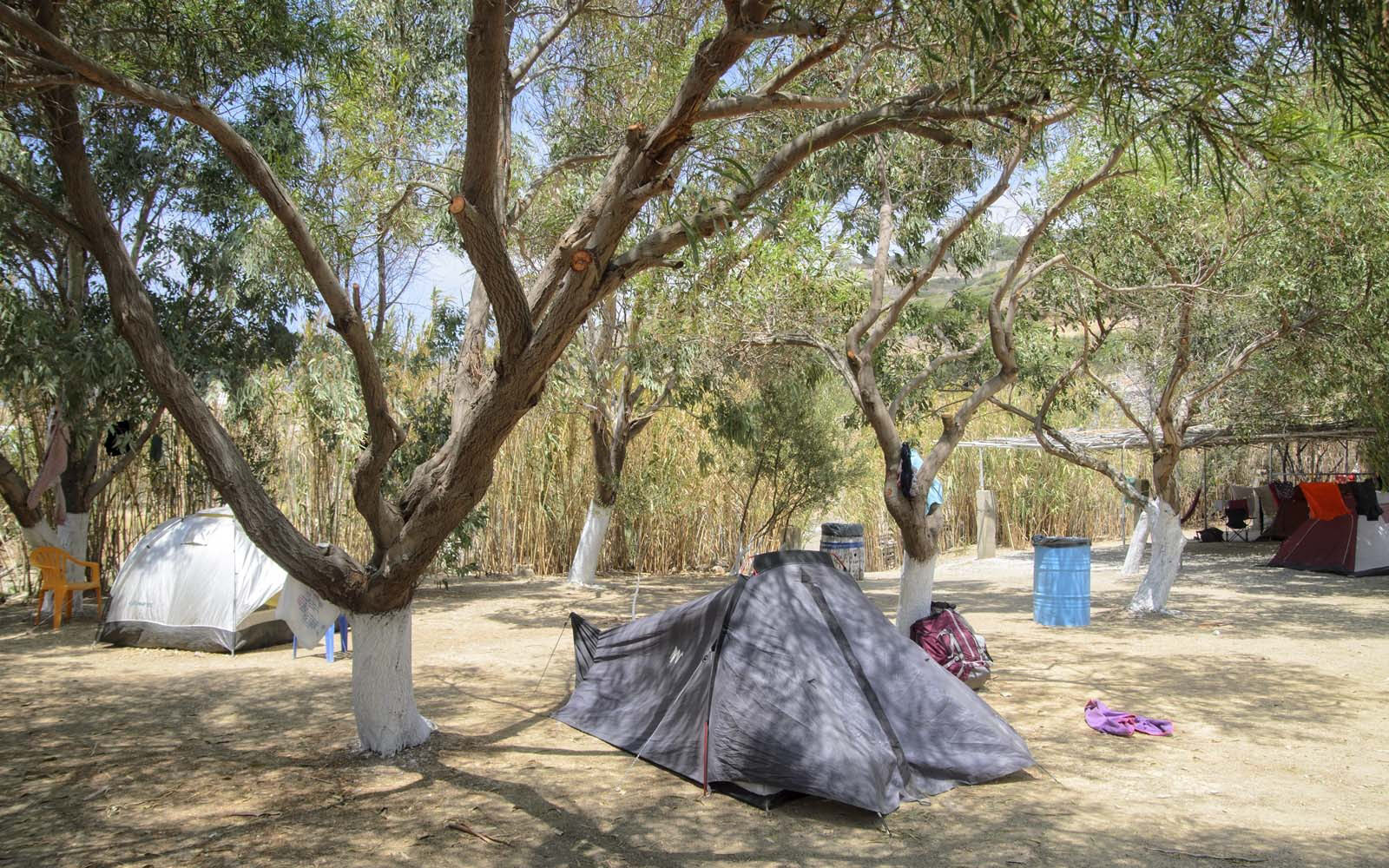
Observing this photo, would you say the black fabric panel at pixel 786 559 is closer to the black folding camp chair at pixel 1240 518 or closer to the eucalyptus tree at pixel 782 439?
the eucalyptus tree at pixel 782 439

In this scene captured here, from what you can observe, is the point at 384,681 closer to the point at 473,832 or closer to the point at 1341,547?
the point at 473,832

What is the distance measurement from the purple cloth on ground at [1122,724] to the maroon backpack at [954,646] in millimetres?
799

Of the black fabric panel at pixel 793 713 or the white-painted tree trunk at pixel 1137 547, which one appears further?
the white-painted tree trunk at pixel 1137 547

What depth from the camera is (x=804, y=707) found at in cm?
484

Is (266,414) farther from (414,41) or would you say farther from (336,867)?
(336,867)

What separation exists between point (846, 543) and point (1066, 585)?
4.44 m

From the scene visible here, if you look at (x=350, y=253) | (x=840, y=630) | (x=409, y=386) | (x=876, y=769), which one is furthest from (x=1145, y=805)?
(x=409, y=386)

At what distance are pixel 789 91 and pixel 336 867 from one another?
584 centimetres

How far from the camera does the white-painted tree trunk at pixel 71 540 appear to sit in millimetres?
9539

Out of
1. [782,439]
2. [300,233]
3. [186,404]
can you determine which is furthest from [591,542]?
[300,233]

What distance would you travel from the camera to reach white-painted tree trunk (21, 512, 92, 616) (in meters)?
9.54

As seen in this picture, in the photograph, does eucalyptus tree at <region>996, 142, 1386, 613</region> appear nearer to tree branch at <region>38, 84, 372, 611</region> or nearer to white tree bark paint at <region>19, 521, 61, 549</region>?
tree branch at <region>38, 84, 372, 611</region>

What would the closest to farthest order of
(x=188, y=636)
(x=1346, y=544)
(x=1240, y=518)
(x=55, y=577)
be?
(x=188, y=636) → (x=55, y=577) → (x=1346, y=544) → (x=1240, y=518)

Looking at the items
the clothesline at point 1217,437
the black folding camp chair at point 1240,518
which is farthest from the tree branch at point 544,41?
the black folding camp chair at point 1240,518
